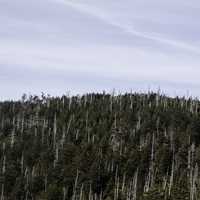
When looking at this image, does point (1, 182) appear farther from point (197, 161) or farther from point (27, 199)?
point (197, 161)

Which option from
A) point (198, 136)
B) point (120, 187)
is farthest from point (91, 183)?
point (198, 136)

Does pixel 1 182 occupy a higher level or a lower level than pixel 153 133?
lower

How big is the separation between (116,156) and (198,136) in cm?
2678

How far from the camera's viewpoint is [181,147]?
185m

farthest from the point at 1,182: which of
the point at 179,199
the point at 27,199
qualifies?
the point at 179,199

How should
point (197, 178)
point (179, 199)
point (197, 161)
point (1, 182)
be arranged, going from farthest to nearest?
point (1, 182)
point (197, 161)
point (197, 178)
point (179, 199)

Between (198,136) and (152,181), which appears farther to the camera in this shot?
(198,136)

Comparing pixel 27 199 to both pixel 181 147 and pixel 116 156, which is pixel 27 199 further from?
pixel 181 147

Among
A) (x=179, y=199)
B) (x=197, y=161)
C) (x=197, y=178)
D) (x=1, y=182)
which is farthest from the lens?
(x=1, y=182)

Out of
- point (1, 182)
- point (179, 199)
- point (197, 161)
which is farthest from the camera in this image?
point (1, 182)

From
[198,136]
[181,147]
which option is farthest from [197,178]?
[198,136]

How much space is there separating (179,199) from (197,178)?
48.2ft

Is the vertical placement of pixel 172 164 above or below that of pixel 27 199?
above

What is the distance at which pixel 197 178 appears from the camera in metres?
163
